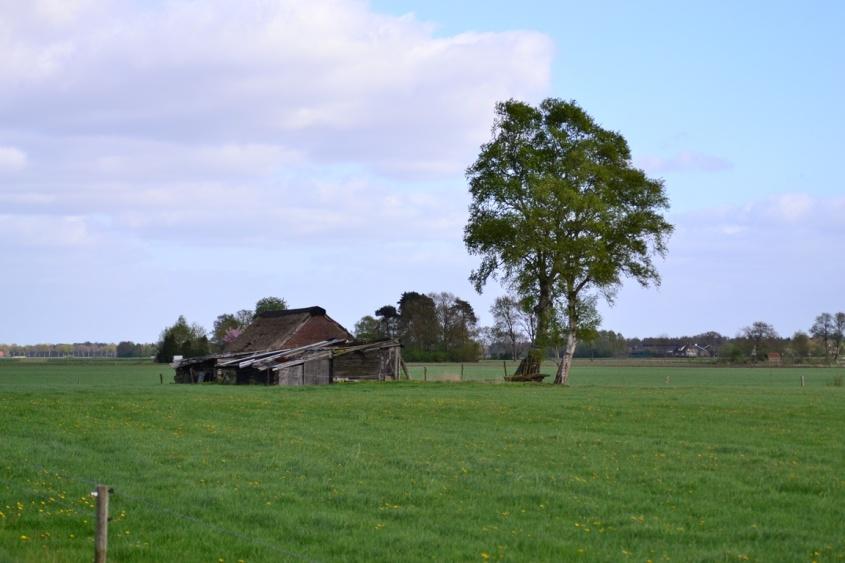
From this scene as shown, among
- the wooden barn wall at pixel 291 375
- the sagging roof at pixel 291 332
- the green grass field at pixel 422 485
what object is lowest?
the green grass field at pixel 422 485

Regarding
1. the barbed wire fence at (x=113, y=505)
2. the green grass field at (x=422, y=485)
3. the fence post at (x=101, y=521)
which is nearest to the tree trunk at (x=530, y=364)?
the green grass field at (x=422, y=485)

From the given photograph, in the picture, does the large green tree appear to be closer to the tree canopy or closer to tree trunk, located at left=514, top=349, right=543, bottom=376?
tree trunk, located at left=514, top=349, right=543, bottom=376

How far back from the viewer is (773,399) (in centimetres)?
4172

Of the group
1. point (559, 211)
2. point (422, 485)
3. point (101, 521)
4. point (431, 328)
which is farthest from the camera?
point (431, 328)

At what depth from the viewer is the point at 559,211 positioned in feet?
191

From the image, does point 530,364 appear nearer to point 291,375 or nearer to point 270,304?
point 291,375

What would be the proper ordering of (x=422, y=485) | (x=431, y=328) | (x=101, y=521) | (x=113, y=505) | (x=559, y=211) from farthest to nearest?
1. (x=431, y=328)
2. (x=559, y=211)
3. (x=422, y=485)
4. (x=113, y=505)
5. (x=101, y=521)

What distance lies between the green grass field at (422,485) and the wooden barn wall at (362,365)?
1256 inches

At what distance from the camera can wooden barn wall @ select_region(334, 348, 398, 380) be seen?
2511 inches

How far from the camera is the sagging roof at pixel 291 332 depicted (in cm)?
6819

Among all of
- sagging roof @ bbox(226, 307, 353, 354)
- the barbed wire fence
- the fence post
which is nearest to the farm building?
sagging roof @ bbox(226, 307, 353, 354)

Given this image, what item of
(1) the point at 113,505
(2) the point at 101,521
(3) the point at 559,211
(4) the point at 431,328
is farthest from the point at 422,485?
(4) the point at 431,328

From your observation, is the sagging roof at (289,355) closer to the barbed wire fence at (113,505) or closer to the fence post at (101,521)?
the barbed wire fence at (113,505)

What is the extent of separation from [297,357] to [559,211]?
1782 cm
